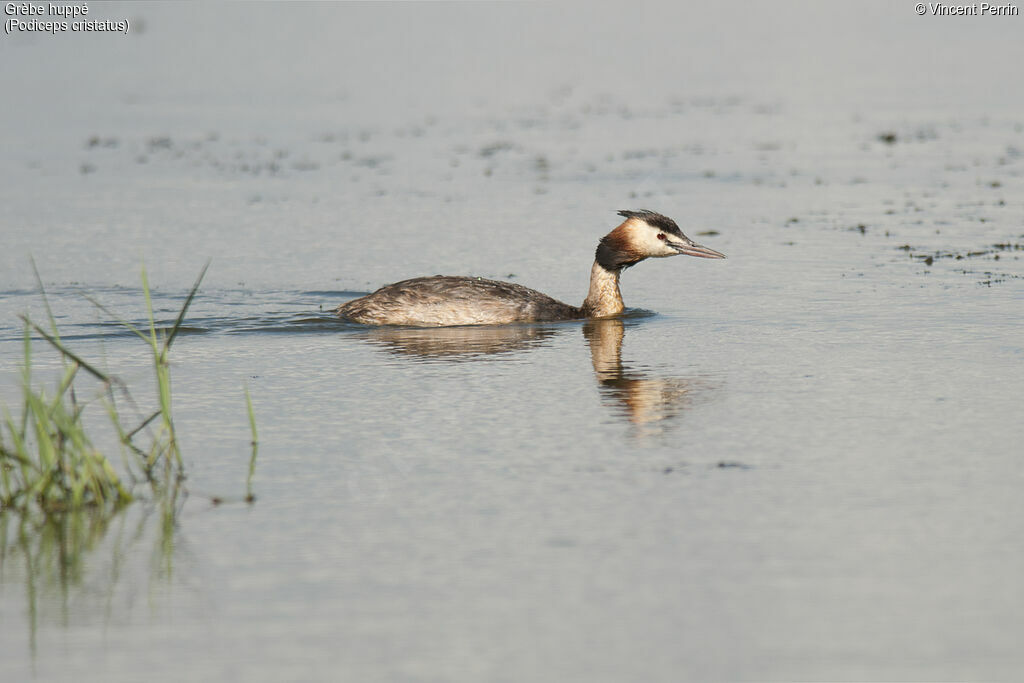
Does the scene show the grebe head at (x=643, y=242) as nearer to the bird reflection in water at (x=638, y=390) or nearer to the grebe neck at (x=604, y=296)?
the grebe neck at (x=604, y=296)

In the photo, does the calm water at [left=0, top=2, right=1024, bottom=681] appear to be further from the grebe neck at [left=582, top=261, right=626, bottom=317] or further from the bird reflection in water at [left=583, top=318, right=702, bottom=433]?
the grebe neck at [left=582, top=261, right=626, bottom=317]

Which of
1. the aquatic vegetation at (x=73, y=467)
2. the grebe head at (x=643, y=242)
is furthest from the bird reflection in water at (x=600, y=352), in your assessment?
the aquatic vegetation at (x=73, y=467)

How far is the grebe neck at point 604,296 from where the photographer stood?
14.0 metres

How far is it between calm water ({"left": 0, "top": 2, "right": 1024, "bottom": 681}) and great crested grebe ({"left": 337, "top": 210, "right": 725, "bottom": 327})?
29 centimetres

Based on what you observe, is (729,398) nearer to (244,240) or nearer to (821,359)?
(821,359)

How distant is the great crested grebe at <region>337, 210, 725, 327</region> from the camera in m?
13.7

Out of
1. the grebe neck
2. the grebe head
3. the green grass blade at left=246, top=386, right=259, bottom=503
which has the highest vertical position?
the grebe head

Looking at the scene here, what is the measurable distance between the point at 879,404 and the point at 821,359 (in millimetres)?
1685

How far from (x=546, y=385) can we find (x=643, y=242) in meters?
3.82

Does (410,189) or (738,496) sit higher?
(410,189)

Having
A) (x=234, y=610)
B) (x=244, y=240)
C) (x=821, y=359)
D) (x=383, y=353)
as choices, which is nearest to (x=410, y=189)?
(x=244, y=240)

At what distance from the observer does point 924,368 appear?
35.8ft

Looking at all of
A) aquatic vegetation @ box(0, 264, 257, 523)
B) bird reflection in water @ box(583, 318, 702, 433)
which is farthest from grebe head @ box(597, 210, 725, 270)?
aquatic vegetation @ box(0, 264, 257, 523)

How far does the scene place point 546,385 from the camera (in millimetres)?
10672
